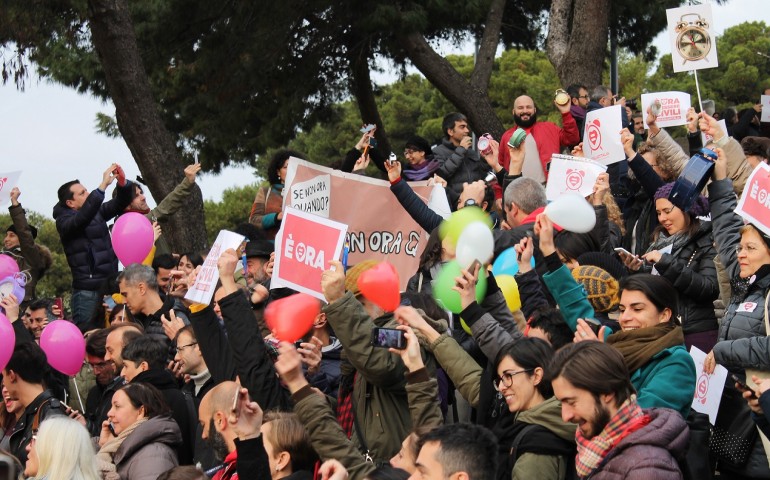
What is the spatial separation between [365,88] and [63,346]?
30.7 feet

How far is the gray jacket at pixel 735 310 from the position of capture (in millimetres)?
4953

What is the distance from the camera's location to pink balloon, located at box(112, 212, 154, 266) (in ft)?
29.3

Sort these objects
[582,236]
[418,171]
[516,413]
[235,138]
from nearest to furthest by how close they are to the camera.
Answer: [516,413], [582,236], [418,171], [235,138]

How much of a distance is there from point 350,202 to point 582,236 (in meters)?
2.35

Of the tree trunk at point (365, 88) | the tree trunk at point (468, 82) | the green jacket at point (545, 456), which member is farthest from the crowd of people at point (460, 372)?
the tree trunk at point (365, 88)

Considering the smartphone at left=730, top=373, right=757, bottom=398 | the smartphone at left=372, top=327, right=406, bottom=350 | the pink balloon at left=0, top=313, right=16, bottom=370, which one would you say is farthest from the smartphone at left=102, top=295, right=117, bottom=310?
the smartphone at left=730, top=373, right=757, bottom=398

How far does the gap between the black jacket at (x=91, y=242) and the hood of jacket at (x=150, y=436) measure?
415cm

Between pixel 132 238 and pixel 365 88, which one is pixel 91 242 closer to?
pixel 132 238

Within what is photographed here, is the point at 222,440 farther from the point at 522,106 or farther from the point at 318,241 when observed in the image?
the point at 522,106

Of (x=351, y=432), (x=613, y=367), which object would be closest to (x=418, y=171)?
(x=351, y=432)

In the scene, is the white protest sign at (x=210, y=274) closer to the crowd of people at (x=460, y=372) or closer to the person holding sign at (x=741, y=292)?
the crowd of people at (x=460, y=372)

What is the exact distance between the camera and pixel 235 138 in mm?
15398

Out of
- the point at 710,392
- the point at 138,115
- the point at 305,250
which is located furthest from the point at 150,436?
the point at 138,115

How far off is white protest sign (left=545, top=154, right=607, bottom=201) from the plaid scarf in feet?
12.8
